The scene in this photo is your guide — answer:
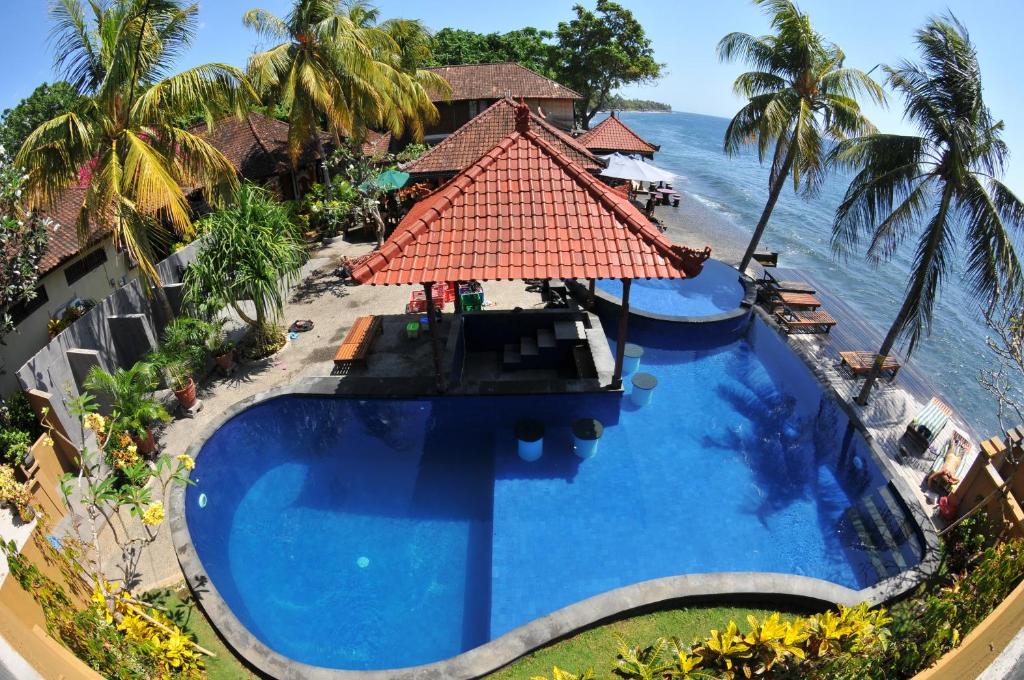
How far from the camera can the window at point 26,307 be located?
13.2 meters

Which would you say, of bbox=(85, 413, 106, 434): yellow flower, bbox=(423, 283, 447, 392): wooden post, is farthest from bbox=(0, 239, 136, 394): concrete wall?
bbox=(423, 283, 447, 392): wooden post

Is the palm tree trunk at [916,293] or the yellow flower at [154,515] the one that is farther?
the palm tree trunk at [916,293]

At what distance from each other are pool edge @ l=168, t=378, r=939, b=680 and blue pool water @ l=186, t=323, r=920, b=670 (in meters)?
0.91

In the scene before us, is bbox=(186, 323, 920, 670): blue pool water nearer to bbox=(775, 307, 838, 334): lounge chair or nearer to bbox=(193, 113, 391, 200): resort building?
bbox=(775, 307, 838, 334): lounge chair

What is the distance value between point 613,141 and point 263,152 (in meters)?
17.3

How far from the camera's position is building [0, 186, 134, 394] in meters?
13.2

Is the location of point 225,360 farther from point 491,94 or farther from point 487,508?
point 491,94

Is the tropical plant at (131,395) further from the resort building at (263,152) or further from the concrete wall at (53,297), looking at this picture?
the resort building at (263,152)

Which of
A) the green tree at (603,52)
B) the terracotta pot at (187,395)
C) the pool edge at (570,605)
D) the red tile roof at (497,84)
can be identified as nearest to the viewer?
the pool edge at (570,605)

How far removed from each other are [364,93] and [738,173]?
52211mm

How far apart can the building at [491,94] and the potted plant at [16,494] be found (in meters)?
35.4

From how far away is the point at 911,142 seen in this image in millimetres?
10719

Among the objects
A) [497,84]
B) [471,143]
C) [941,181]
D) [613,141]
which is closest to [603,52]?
[497,84]

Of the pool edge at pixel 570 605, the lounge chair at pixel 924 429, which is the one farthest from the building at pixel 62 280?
the lounge chair at pixel 924 429
